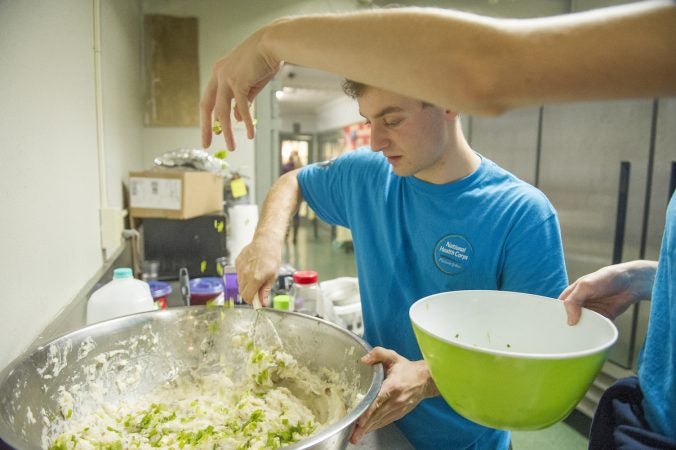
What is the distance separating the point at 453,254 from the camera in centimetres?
108

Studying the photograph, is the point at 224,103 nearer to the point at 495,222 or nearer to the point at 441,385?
the point at 441,385

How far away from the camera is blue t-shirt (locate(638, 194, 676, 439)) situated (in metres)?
0.58

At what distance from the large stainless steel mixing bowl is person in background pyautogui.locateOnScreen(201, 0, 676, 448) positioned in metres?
0.46

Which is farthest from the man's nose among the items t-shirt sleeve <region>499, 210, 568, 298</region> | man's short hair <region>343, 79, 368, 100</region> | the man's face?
t-shirt sleeve <region>499, 210, 568, 298</region>

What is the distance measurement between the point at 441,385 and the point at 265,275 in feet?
1.69

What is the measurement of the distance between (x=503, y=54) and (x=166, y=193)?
226 centimetres

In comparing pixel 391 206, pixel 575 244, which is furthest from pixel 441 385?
pixel 575 244

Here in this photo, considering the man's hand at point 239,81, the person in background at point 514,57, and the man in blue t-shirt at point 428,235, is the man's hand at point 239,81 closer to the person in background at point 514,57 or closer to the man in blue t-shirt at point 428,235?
the person in background at point 514,57

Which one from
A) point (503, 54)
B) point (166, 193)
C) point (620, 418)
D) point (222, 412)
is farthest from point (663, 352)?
point (166, 193)

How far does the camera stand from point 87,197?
152 cm

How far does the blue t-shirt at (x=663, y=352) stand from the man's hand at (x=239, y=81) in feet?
2.11

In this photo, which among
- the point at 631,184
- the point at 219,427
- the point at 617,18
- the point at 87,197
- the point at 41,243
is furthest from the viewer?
the point at 631,184

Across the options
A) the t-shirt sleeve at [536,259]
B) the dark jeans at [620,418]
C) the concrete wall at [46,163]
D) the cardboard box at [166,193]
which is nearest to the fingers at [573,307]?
the dark jeans at [620,418]

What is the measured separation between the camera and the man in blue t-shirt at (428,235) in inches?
39.4
